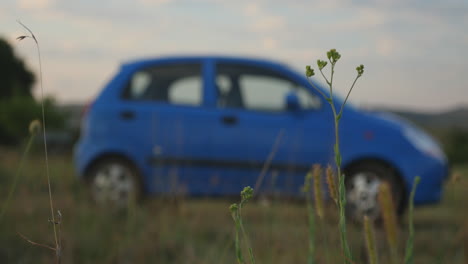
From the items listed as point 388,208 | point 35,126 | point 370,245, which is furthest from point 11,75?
point 370,245

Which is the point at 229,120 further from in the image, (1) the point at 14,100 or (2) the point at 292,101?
(1) the point at 14,100

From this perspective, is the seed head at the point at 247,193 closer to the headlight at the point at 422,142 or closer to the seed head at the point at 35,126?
the seed head at the point at 35,126

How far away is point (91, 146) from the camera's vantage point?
6512mm

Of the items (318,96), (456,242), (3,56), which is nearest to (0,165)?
(318,96)

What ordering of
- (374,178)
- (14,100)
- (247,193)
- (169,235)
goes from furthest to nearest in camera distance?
(14,100), (374,178), (169,235), (247,193)

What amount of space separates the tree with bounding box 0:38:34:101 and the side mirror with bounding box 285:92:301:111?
99.5ft

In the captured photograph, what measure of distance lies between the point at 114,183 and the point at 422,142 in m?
2.99

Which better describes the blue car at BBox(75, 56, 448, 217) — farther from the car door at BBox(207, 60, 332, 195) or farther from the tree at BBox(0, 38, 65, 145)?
the tree at BBox(0, 38, 65, 145)

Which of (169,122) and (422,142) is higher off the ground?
(169,122)

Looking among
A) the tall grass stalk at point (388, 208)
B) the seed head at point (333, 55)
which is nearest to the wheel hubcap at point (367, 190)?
the tall grass stalk at point (388, 208)

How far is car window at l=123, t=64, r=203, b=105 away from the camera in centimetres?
636

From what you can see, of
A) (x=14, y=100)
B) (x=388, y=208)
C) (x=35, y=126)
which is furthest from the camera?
(x=14, y=100)

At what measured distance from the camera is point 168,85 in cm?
642

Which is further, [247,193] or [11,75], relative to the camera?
[11,75]
